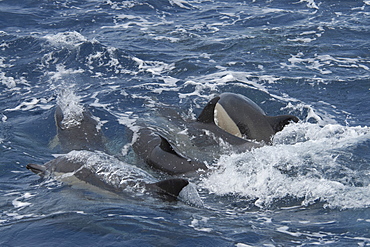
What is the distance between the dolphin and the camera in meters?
8.11

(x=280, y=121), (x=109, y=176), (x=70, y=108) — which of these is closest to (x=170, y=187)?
(x=109, y=176)

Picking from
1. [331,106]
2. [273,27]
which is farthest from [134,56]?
[331,106]

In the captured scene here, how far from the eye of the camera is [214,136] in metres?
11.7

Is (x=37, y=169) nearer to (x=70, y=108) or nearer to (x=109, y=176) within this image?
(x=109, y=176)

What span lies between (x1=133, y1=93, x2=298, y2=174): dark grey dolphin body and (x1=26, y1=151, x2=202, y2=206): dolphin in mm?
729

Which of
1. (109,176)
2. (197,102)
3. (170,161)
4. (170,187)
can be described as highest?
(170,187)

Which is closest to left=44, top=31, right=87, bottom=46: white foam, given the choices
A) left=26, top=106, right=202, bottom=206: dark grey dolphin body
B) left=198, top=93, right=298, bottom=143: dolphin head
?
left=26, top=106, right=202, bottom=206: dark grey dolphin body

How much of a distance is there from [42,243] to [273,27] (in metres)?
14.7

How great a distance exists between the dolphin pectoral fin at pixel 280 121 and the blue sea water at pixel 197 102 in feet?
0.55

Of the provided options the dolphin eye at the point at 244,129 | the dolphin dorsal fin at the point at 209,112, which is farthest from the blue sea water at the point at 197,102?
the dolphin dorsal fin at the point at 209,112

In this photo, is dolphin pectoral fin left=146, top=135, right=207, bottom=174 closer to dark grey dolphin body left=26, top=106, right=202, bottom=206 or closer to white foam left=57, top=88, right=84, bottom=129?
dark grey dolphin body left=26, top=106, right=202, bottom=206

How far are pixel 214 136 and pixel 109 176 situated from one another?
129 inches

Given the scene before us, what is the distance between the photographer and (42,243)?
22.7ft

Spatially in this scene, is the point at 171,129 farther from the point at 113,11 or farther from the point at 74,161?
the point at 113,11
